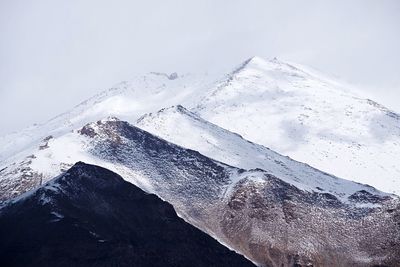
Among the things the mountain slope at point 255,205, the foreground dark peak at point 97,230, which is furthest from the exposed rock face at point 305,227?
the foreground dark peak at point 97,230

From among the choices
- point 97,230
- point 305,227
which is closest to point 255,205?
point 305,227

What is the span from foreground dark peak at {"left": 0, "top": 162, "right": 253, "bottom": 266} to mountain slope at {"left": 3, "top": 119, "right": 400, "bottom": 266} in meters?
22.3

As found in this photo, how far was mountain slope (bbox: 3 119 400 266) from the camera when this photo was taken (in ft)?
468

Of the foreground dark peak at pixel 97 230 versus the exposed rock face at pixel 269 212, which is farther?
the exposed rock face at pixel 269 212

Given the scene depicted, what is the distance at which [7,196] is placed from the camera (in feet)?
504

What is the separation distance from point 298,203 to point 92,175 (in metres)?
55.1

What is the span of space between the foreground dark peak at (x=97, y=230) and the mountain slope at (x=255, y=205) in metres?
22.3

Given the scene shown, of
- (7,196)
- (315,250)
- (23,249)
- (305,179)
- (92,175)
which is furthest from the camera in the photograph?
(305,179)

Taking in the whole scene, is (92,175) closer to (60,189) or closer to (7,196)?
(60,189)

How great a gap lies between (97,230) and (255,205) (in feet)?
184

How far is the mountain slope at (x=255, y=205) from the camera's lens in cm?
14250

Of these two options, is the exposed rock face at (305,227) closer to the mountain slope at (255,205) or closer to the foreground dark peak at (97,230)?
the mountain slope at (255,205)

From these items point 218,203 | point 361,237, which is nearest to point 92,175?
point 218,203

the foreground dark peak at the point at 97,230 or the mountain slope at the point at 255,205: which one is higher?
the foreground dark peak at the point at 97,230
